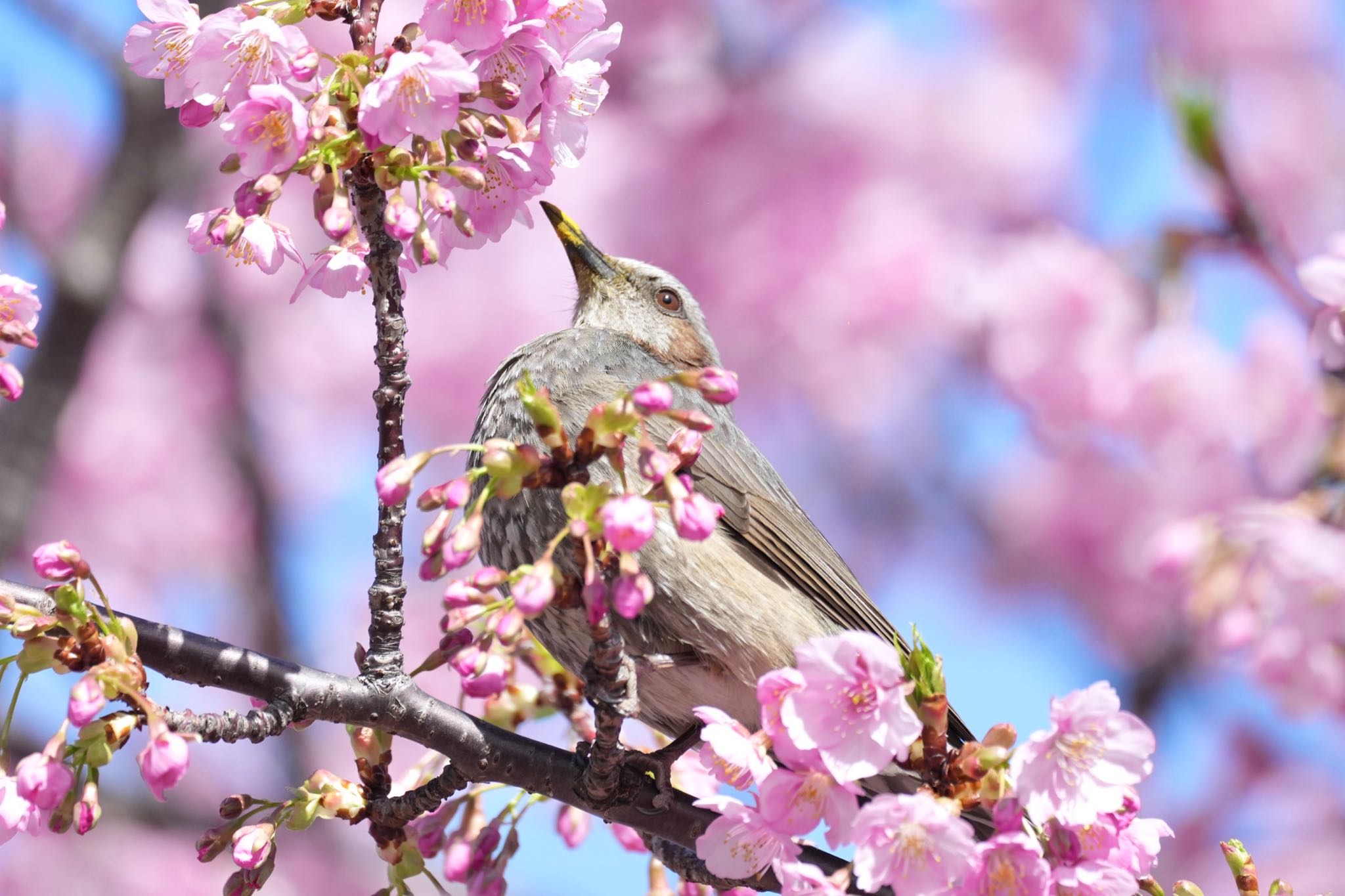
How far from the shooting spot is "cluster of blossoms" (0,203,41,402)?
192cm

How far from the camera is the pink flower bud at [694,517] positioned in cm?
179

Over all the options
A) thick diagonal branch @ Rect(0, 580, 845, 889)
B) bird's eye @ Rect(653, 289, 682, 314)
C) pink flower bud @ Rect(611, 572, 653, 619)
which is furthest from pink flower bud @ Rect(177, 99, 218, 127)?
bird's eye @ Rect(653, 289, 682, 314)

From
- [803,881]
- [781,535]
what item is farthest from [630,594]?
[781,535]

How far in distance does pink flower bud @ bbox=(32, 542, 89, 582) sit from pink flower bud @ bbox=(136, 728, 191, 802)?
249 mm

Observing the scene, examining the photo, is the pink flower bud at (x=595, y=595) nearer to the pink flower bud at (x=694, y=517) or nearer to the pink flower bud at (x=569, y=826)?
the pink flower bud at (x=694, y=517)

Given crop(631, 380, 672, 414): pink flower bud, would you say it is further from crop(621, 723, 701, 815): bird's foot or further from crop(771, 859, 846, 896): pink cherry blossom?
crop(621, 723, 701, 815): bird's foot

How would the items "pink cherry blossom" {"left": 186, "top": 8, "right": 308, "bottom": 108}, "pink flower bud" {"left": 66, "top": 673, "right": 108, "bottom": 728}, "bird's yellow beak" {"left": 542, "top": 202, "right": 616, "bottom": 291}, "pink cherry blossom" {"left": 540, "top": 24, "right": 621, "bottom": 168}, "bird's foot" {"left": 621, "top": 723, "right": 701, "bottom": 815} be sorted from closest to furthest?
"pink flower bud" {"left": 66, "top": 673, "right": 108, "bottom": 728}
"pink cherry blossom" {"left": 186, "top": 8, "right": 308, "bottom": 108}
"pink cherry blossom" {"left": 540, "top": 24, "right": 621, "bottom": 168}
"bird's foot" {"left": 621, "top": 723, "right": 701, "bottom": 815}
"bird's yellow beak" {"left": 542, "top": 202, "right": 616, "bottom": 291}

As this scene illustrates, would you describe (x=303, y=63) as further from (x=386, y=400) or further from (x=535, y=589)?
(x=535, y=589)

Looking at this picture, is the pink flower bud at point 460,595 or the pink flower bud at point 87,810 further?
the pink flower bud at point 460,595

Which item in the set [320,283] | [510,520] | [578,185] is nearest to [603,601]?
[320,283]

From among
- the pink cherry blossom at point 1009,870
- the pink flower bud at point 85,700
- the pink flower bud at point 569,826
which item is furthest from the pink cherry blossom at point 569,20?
the pink flower bud at point 569,826

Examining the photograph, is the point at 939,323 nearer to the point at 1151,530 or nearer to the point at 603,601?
the point at 1151,530

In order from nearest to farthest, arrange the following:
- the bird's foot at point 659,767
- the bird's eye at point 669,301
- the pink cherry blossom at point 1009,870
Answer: the pink cherry blossom at point 1009,870 → the bird's foot at point 659,767 → the bird's eye at point 669,301

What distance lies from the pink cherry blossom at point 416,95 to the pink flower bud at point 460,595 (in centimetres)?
64
